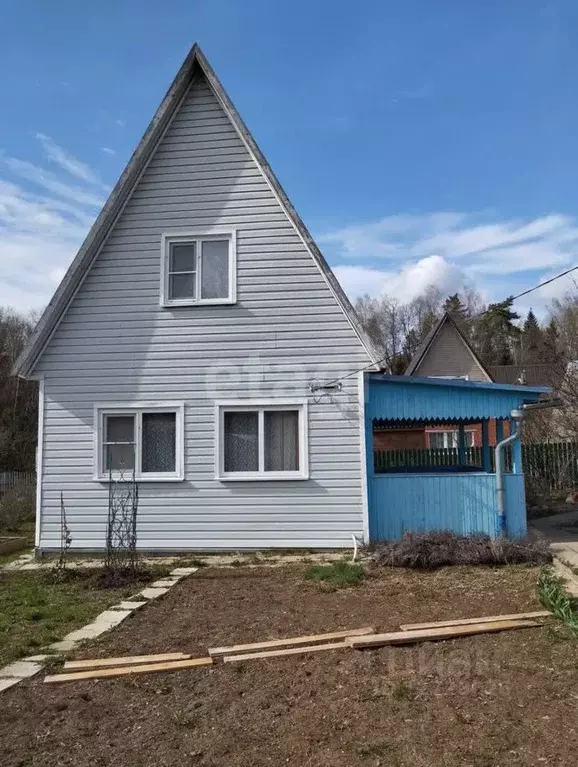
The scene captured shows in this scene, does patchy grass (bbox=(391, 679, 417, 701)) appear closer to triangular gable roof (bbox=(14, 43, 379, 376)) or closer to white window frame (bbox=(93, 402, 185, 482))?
triangular gable roof (bbox=(14, 43, 379, 376))

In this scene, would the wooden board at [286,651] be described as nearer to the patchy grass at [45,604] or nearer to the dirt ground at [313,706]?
the dirt ground at [313,706]

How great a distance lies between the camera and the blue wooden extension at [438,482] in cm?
1098

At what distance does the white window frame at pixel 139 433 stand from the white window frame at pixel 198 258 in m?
1.80

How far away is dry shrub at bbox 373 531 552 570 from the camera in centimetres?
953

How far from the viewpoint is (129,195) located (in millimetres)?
11633

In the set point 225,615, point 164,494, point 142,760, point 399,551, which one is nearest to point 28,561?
point 164,494

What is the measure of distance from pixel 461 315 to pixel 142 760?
2209 inches

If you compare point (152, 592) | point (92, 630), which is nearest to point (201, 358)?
point (152, 592)

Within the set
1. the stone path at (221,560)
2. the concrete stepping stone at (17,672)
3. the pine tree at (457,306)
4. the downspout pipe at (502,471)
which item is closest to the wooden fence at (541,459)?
the downspout pipe at (502,471)

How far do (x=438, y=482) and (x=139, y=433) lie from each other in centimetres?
517

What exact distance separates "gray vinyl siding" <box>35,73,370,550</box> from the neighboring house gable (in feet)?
0.08

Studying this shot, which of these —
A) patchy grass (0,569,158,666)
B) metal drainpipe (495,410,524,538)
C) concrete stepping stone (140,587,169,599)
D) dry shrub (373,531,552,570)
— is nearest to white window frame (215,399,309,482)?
dry shrub (373,531,552,570)

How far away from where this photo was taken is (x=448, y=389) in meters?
11.2

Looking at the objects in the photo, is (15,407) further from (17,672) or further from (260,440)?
(17,672)
